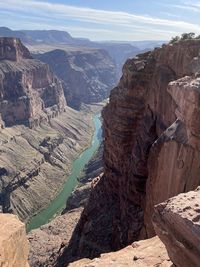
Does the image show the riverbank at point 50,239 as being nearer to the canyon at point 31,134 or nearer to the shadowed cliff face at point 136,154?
the shadowed cliff face at point 136,154

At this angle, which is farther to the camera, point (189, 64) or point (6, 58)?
point (6, 58)

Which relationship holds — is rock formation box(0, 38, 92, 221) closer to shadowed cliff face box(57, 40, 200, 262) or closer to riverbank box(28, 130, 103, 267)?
riverbank box(28, 130, 103, 267)


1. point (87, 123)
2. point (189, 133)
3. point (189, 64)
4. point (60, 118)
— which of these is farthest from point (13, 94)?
point (189, 133)

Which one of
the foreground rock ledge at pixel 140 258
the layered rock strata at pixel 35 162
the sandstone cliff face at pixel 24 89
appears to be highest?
the foreground rock ledge at pixel 140 258

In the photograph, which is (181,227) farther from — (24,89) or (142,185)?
(24,89)

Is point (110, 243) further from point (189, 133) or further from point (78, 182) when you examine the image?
point (78, 182)

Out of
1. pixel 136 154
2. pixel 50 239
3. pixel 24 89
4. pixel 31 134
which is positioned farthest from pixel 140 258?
pixel 24 89

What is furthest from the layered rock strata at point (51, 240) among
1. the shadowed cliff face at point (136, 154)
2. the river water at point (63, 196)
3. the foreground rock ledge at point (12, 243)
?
the river water at point (63, 196)
